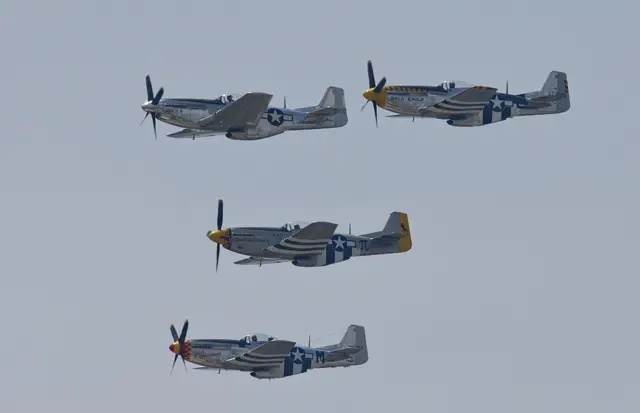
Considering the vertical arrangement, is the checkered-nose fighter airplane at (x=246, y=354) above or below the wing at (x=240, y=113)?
below

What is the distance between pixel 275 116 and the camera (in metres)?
90.4

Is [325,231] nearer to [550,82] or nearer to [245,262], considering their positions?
[245,262]

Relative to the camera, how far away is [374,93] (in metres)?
90.0

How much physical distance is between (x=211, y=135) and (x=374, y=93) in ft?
24.3

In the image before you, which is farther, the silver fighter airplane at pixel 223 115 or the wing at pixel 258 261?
the wing at pixel 258 261

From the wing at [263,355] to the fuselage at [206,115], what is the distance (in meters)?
9.03

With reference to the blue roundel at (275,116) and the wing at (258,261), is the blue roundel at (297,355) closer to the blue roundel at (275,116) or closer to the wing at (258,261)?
the wing at (258,261)

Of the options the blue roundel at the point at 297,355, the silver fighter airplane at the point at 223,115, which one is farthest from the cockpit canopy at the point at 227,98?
the blue roundel at the point at 297,355

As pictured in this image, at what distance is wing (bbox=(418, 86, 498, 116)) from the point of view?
295 feet

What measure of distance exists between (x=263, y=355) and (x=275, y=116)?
34.4 ft

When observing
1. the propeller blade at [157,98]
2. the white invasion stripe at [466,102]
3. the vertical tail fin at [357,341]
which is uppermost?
the white invasion stripe at [466,102]

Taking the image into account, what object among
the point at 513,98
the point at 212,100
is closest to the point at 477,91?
the point at 513,98

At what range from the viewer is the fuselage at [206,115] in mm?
87938

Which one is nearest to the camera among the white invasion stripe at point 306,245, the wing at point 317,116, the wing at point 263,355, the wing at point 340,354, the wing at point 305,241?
the wing at point 305,241
